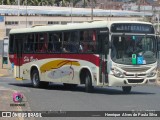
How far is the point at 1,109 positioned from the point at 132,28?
9.27 metres

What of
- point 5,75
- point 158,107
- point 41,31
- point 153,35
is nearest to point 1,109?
point 158,107

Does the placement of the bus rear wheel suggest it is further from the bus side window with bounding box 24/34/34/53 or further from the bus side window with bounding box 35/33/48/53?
the bus side window with bounding box 35/33/48/53

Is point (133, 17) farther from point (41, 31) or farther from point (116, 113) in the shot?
point (116, 113)

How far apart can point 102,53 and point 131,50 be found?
49.1 inches

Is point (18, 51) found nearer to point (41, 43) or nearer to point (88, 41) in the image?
point (41, 43)

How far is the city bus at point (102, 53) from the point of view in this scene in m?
22.4

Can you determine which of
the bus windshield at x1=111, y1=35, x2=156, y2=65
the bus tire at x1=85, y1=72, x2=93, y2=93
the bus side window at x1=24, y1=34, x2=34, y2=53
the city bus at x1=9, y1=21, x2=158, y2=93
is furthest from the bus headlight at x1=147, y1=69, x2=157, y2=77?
the bus side window at x1=24, y1=34, x2=34, y2=53

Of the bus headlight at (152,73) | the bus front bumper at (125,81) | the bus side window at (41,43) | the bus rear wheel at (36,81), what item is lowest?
the bus rear wheel at (36,81)

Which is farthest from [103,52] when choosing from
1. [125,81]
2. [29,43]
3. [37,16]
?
[37,16]

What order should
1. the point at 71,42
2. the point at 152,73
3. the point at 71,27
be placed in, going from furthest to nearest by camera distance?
1. the point at 71,27
2. the point at 71,42
3. the point at 152,73

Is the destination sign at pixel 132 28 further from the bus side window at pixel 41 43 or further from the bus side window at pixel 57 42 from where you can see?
the bus side window at pixel 41 43

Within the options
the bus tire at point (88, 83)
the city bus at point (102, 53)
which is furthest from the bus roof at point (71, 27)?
the bus tire at point (88, 83)

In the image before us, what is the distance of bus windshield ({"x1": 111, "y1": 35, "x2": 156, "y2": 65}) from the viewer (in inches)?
880

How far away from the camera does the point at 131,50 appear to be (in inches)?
888
